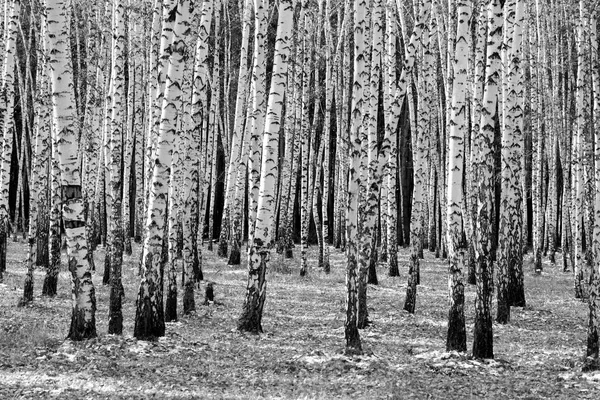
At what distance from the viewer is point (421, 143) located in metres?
13.6

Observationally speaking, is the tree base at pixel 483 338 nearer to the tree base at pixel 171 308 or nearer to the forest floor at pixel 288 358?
the forest floor at pixel 288 358

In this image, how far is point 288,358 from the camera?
29.9 feet

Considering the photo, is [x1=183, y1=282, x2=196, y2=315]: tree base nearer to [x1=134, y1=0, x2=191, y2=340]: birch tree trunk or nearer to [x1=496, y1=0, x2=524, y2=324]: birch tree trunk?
[x1=134, y1=0, x2=191, y2=340]: birch tree trunk

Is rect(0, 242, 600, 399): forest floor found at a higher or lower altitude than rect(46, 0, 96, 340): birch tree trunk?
lower

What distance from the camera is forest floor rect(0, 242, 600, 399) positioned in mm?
7469

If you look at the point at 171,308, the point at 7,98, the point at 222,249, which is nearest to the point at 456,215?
the point at 171,308

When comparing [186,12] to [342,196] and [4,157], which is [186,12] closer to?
[4,157]

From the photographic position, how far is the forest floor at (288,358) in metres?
7.47

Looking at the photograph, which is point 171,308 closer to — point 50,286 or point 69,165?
point 50,286

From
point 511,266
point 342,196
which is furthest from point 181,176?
point 342,196

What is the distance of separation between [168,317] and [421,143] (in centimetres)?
668

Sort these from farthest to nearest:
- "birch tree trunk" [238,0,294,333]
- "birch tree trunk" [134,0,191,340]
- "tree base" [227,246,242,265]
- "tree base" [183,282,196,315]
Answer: "tree base" [227,246,242,265] → "tree base" [183,282,196,315] → "birch tree trunk" [238,0,294,333] → "birch tree trunk" [134,0,191,340]

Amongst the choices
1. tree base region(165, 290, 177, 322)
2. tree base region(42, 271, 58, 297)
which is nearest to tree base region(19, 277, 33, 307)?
tree base region(42, 271, 58, 297)

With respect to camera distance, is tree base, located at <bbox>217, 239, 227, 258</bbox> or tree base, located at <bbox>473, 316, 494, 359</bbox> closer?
tree base, located at <bbox>473, 316, 494, 359</bbox>
